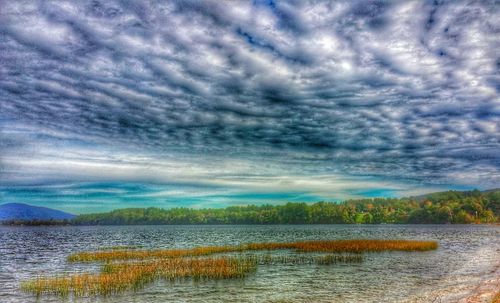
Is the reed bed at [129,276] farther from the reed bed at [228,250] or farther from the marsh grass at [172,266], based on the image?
the reed bed at [228,250]

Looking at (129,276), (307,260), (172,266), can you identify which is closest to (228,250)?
(307,260)

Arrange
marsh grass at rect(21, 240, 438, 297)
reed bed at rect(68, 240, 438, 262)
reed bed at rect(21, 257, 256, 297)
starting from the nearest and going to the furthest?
1. reed bed at rect(21, 257, 256, 297)
2. marsh grass at rect(21, 240, 438, 297)
3. reed bed at rect(68, 240, 438, 262)

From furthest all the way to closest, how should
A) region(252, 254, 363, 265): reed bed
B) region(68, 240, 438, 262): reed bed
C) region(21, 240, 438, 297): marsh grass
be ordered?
1. region(68, 240, 438, 262): reed bed
2. region(252, 254, 363, 265): reed bed
3. region(21, 240, 438, 297): marsh grass

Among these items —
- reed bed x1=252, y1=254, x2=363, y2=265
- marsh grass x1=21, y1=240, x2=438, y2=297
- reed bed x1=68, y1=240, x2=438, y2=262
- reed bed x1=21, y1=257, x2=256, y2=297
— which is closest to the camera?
reed bed x1=21, y1=257, x2=256, y2=297

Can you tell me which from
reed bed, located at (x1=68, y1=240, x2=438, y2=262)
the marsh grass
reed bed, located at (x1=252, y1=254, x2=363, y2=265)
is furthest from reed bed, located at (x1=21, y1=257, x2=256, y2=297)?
reed bed, located at (x1=68, y1=240, x2=438, y2=262)

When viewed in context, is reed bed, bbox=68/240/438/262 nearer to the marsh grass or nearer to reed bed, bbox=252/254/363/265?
the marsh grass

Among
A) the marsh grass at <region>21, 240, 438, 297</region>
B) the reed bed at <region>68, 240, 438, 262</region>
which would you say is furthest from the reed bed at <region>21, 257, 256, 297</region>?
the reed bed at <region>68, 240, 438, 262</region>

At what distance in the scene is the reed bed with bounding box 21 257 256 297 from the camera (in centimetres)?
2988

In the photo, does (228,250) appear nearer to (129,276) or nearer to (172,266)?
(172,266)

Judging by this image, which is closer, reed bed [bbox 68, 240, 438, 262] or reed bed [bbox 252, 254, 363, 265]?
reed bed [bbox 252, 254, 363, 265]

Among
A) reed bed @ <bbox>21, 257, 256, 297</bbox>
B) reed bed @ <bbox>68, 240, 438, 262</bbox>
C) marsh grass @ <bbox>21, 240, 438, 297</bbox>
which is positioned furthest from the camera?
reed bed @ <bbox>68, 240, 438, 262</bbox>

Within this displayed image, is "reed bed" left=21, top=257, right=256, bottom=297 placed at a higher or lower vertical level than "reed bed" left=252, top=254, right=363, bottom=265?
higher

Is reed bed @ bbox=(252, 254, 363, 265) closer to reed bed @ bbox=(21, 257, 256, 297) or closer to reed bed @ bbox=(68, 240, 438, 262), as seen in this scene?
reed bed @ bbox=(21, 257, 256, 297)

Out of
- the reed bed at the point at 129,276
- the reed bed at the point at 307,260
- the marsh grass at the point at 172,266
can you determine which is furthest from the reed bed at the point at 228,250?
the reed bed at the point at 129,276
